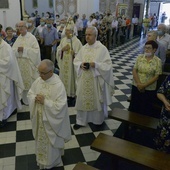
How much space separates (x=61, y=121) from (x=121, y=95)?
3.42 m

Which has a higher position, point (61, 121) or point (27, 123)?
point (61, 121)

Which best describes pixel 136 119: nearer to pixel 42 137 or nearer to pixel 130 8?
pixel 42 137

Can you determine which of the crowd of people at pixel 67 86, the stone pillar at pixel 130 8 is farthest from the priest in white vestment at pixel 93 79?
the stone pillar at pixel 130 8

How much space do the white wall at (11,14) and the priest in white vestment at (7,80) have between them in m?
3.78

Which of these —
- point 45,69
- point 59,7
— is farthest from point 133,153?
point 59,7

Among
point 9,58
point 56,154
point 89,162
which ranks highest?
point 9,58

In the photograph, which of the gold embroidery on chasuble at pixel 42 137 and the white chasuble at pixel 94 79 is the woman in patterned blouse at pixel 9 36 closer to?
the white chasuble at pixel 94 79

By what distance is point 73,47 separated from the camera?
17.5 feet

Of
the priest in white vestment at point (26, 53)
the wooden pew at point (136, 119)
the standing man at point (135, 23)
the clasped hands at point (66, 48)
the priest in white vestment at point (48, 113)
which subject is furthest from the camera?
the standing man at point (135, 23)

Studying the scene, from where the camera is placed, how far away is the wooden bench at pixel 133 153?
2479mm

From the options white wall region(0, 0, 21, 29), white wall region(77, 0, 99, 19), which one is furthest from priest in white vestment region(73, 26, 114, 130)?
white wall region(77, 0, 99, 19)

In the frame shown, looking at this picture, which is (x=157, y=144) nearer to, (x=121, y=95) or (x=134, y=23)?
(x=121, y=95)

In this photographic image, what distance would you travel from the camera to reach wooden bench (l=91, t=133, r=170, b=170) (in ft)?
8.13

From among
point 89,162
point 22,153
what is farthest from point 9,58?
point 89,162
